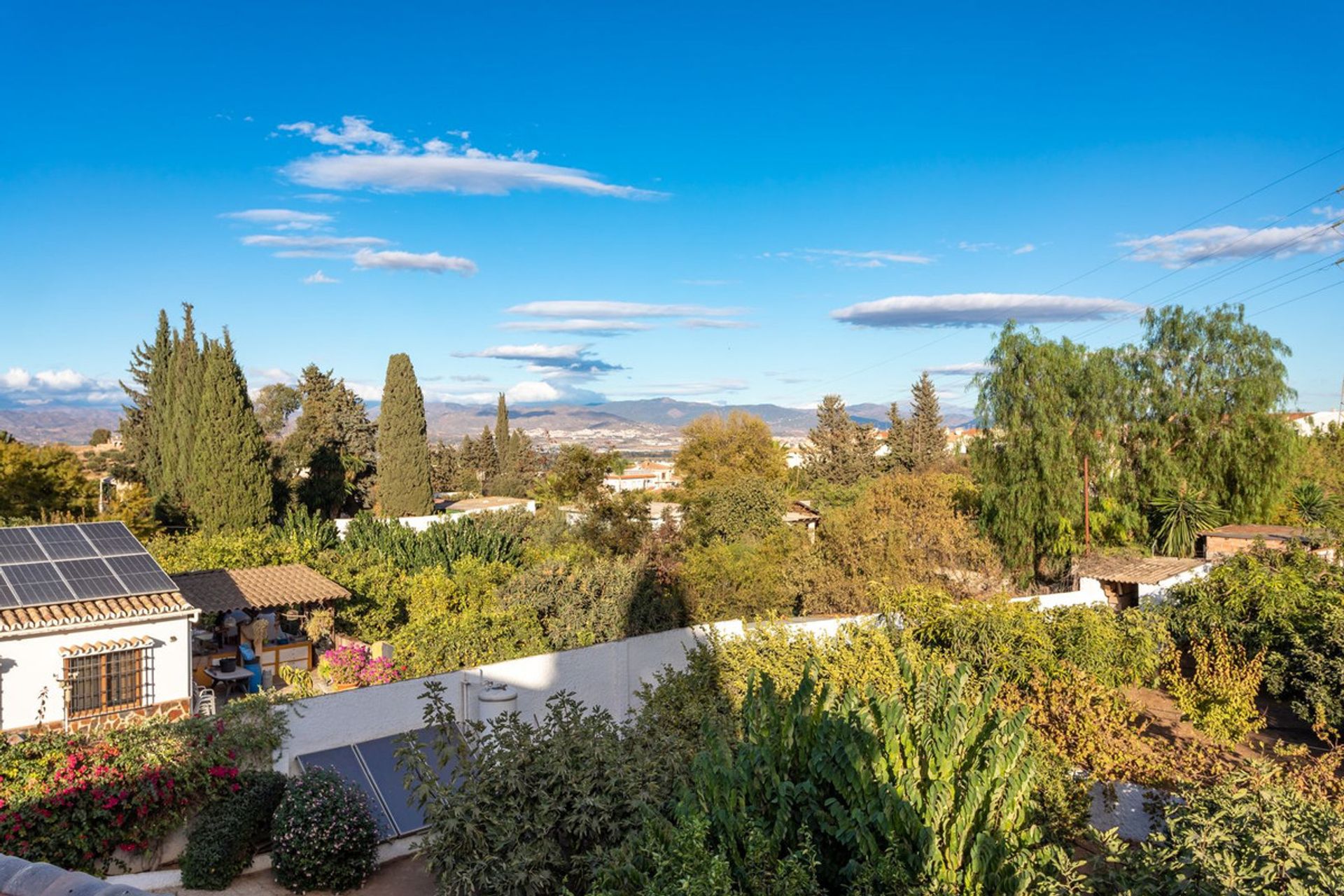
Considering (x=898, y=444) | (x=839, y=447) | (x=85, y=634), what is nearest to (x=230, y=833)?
(x=85, y=634)

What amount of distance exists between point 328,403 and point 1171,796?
1856 inches

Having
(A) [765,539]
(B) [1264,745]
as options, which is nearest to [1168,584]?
(B) [1264,745]

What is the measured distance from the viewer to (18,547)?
11.6 m

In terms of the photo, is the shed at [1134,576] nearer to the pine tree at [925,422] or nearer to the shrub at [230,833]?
the shrub at [230,833]

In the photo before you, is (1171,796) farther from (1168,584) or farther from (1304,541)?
(1304,541)

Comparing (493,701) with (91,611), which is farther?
(493,701)

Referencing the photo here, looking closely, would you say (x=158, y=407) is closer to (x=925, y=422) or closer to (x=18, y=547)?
(x=18, y=547)

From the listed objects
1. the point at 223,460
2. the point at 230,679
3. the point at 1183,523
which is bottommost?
the point at 230,679

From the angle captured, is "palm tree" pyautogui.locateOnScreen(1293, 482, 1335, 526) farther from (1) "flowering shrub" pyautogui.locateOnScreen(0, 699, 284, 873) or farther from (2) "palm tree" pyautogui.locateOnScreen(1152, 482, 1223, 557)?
(1) "flowering shrub" pyautogui.locateOnScreen(0, 699, 284, 873)

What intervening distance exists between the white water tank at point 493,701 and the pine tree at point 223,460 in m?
18.9

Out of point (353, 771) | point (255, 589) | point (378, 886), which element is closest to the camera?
point (378, 886)

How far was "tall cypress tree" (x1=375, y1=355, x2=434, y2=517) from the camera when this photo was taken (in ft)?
118

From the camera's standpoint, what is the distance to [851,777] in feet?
16.1

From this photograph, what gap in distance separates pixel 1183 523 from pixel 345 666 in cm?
2008
